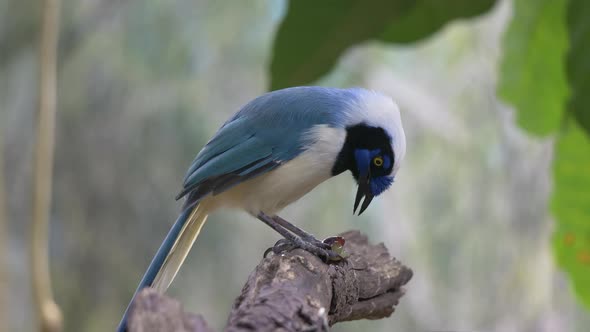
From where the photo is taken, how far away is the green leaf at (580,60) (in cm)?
131

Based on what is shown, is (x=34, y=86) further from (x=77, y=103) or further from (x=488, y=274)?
(x=488, y=274)

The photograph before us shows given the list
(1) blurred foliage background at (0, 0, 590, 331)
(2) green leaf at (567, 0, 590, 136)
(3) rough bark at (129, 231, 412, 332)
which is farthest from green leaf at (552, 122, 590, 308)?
(1) blurred foliage background at (0, 0, 590, 331)

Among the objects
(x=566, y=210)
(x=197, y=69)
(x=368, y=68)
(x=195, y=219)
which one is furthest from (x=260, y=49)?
(x=566, y=210)

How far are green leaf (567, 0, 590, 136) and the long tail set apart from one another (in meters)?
1.09

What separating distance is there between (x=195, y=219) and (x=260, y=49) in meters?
2.40

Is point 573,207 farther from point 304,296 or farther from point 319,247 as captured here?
point 304,296

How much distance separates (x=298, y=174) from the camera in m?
1.92

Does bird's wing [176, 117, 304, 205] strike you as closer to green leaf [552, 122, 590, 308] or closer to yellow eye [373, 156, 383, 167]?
yellow eye [373, 156, 383, 167]

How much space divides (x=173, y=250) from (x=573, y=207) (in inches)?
42.5

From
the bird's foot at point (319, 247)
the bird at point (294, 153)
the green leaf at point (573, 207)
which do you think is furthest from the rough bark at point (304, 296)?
the green leaf at point (573, 207)

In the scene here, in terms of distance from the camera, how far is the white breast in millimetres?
1910

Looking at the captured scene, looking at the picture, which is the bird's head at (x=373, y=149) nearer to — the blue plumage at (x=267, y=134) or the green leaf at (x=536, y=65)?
the blue plumage at (x=267, y=134)

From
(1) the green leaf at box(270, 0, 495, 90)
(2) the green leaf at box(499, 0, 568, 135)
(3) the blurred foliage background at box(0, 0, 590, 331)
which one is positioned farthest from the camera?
(3) the blurred foliage background at box(0, 0, 590, 331)

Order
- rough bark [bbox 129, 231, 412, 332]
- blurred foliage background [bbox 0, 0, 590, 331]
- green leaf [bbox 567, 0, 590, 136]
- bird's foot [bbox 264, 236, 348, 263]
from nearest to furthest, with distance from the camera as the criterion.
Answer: rough bark [bbox 129, 231, 412, 332], green leaf [bbox 567, 0, 590, 136], bird's foot [bbox 264, 236, 348, 263], blurred foliage background [bbox 0, 0, 590, 331]
